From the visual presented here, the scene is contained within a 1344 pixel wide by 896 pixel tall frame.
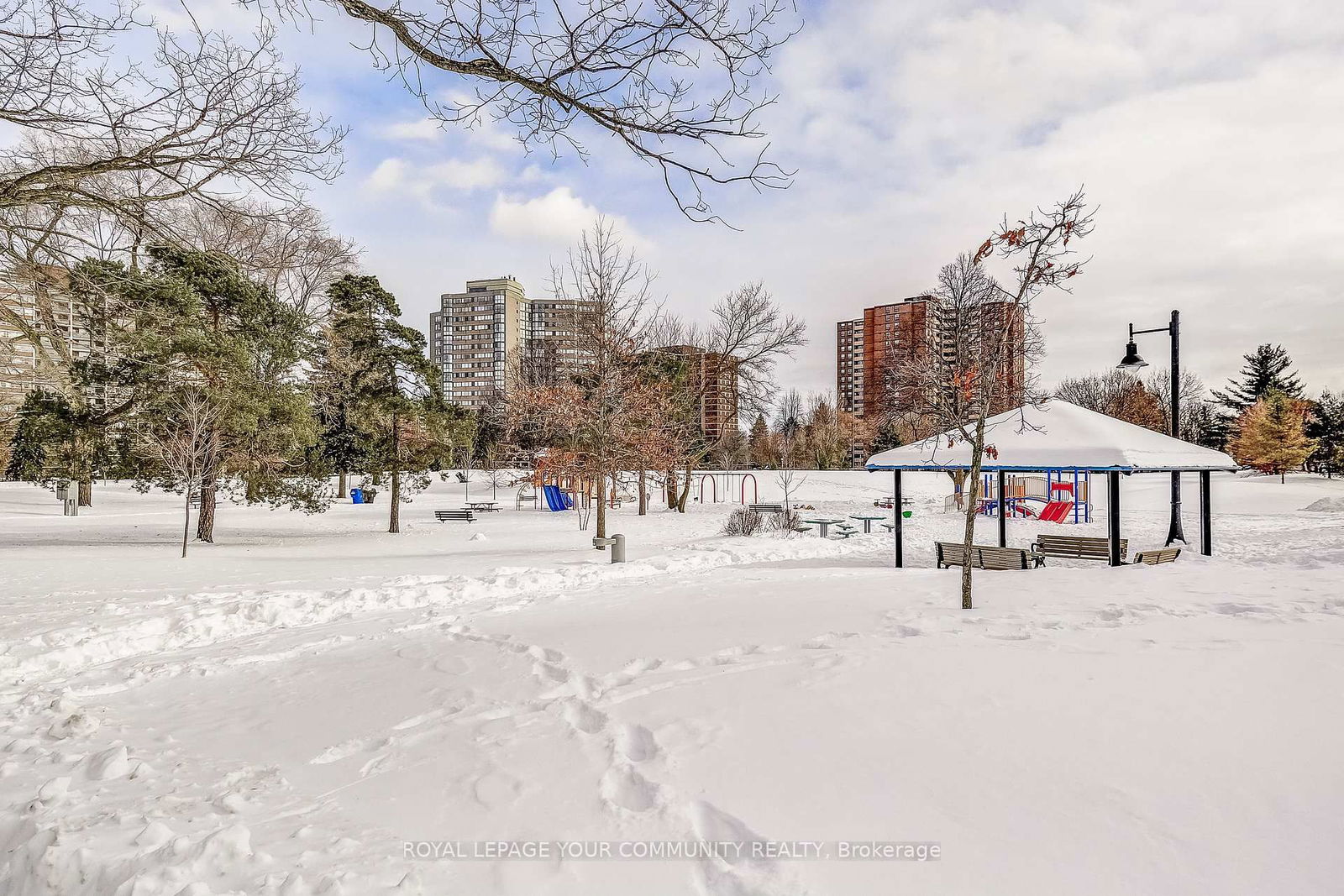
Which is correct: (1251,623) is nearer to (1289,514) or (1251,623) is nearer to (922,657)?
(922,657)

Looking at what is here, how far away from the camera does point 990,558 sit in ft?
40.3

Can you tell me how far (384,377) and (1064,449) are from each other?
60.9ft

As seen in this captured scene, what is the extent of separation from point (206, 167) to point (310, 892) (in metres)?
5.63

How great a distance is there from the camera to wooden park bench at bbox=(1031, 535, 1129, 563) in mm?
13289

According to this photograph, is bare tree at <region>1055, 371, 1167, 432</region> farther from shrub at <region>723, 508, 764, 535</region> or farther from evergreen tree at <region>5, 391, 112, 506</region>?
evergreen tree at <region>5, 391, 112, 506</region>

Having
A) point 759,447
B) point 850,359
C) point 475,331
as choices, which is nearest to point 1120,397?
point 759,447

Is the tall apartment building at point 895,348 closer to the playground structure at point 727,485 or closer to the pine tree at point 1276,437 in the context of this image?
the playground structure at point 727,485

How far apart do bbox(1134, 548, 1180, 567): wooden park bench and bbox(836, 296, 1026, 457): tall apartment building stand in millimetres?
3558

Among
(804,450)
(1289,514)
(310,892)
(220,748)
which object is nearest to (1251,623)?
A: (310,892)

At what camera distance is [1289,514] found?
77.1 feet

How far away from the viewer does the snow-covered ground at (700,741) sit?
2.77 m

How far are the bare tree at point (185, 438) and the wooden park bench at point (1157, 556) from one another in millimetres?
19311

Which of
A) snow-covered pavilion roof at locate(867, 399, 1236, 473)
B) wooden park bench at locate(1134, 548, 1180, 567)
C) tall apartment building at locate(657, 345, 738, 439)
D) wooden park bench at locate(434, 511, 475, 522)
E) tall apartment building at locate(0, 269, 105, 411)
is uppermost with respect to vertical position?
tall apartment building at locate(657, 345, 738, 439)

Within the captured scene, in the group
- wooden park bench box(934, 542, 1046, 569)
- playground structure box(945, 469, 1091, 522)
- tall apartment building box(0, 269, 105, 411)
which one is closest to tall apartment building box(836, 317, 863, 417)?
playground structure box(945, 469, 1091, 522)
